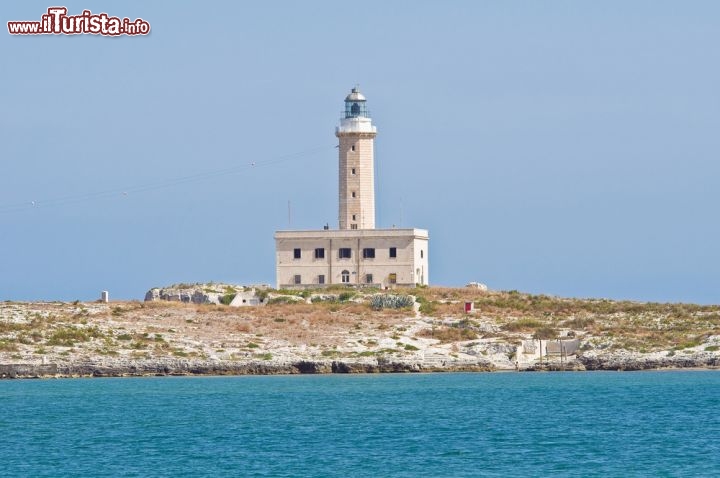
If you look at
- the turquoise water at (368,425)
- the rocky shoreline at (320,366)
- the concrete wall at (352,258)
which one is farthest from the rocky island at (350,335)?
the concrete wall at (352,258)

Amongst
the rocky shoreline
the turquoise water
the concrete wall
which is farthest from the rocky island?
the concrete wall

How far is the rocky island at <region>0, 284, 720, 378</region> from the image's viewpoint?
55125mm

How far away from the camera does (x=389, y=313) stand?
2445 inches

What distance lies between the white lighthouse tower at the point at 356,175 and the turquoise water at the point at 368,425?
17.5 metres

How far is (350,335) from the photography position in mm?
58562

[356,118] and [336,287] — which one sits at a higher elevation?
[356,118]

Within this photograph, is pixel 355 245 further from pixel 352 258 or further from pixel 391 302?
pixel 391 302

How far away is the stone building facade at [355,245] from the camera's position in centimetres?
6969

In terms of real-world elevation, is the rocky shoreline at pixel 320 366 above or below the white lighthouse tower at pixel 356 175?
below

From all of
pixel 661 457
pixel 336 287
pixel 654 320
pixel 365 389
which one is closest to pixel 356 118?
pixel 336 287

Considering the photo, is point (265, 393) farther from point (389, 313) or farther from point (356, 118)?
point (356, 118)

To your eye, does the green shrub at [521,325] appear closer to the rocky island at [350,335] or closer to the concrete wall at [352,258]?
the rocky island at [350,335]

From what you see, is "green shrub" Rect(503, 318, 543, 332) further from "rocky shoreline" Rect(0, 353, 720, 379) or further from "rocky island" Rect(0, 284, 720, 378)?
"rocky shoreline" Rect(0, 353, 720, 379)

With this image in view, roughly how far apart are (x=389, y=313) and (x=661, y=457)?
97.5ft
